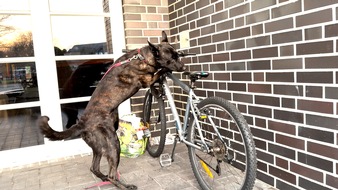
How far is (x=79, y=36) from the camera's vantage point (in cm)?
314

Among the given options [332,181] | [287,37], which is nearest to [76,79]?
[287,37]

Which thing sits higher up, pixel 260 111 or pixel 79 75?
pixel 79 75

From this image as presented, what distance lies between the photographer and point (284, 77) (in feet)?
6.21

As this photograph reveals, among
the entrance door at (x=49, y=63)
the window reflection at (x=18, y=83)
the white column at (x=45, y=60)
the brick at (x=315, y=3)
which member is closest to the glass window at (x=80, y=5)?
the entrance door at (x=49, y=63)

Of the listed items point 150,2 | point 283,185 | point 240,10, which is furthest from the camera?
point 150,2

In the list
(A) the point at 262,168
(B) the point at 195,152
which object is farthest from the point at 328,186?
(B) the point at 195,152

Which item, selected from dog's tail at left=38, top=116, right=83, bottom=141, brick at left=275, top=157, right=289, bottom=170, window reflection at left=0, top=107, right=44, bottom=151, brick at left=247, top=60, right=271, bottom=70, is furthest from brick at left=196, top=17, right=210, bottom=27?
window reflection at left=0, top=107, right=44, bottom=151

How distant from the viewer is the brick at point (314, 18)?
5.10 ft

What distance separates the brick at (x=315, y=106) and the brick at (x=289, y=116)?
6 centimetres

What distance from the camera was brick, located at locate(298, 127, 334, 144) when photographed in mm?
1625

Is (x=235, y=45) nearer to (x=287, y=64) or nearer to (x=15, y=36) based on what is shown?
(x=287, y=64)

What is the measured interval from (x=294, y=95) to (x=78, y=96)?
7.62 ft

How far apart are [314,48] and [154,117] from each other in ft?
6.10

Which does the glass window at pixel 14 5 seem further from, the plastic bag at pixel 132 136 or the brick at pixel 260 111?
the brick at pixel 260 111
